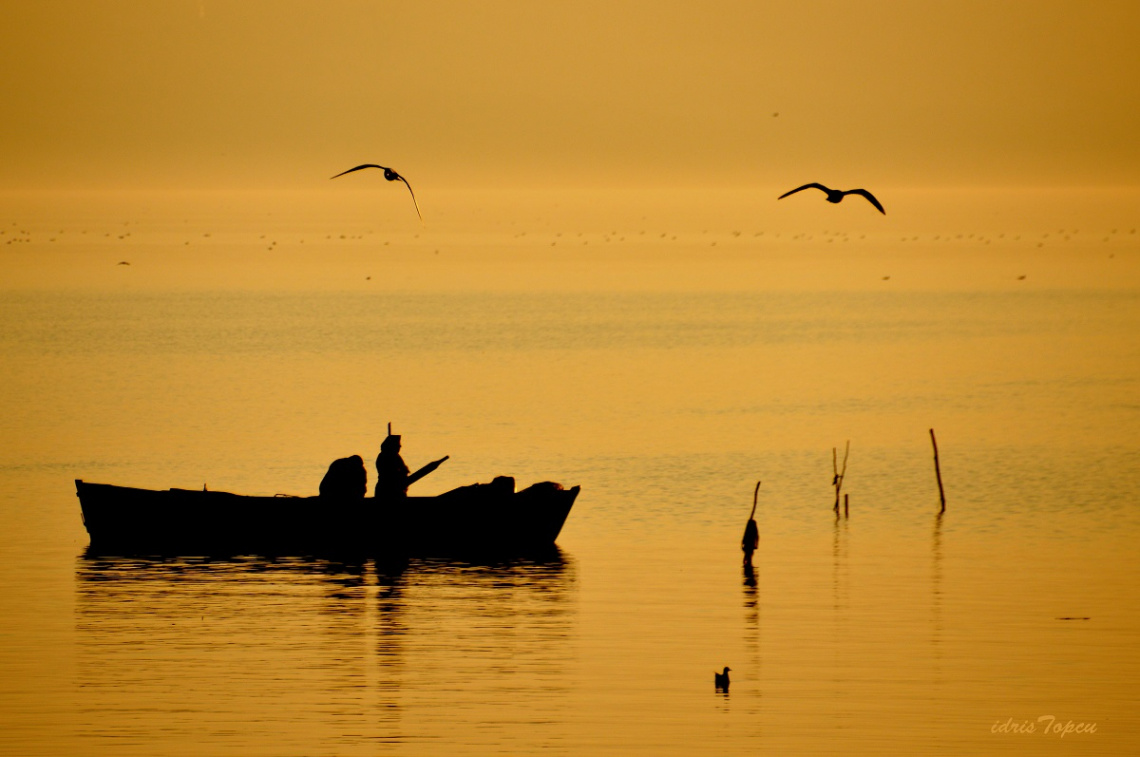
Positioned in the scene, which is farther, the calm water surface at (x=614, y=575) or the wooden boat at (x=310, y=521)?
the wooden boat at (x=310, y=521)

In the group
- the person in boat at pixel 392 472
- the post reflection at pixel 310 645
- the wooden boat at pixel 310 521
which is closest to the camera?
the post reflection at pixel 310 645

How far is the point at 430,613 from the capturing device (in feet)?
78.4

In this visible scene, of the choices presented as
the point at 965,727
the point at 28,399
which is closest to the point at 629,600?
the point at 965,727

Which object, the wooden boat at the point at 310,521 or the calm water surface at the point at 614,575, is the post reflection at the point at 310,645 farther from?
the wooden boat at the point at 310,521

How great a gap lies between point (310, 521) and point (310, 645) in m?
5.75

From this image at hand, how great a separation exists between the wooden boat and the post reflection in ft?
1.59

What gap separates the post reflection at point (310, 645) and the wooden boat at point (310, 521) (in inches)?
19.1

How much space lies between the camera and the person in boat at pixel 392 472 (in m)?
27.1

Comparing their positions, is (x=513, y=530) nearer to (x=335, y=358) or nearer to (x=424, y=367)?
(x=424, y=367)

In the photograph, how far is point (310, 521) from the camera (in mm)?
27500

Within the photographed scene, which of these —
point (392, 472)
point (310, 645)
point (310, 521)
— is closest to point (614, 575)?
point (392, 472)

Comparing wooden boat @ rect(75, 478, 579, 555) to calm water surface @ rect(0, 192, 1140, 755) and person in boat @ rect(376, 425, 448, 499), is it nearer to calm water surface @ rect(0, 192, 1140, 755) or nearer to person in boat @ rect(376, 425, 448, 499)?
person in boat @ rect(376, 425, 448, 499)

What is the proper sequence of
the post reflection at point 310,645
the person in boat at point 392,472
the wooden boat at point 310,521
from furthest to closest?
1. the wooden boat at point 310,521
2. the person in boat at point 392,472
3. the post reflection at point 310,645

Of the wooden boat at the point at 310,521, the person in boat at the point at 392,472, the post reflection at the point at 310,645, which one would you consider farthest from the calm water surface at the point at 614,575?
the person in boat at the point at 392,472
